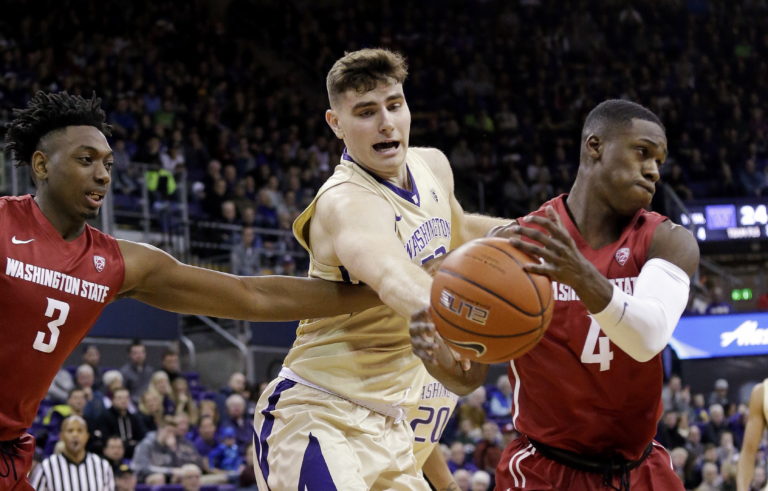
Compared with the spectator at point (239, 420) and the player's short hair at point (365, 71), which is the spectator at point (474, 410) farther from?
the player's short hair at point (365, 71)

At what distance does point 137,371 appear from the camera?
11492 mm

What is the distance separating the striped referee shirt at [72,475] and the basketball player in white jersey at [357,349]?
4709mm

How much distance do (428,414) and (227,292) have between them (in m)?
1.02

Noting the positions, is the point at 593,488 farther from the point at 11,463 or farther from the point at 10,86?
the point at 10,86

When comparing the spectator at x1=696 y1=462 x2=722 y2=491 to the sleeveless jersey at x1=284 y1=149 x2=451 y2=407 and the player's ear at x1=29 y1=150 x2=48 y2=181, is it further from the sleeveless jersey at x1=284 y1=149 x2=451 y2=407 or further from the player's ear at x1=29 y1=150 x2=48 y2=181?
the player's ear at x1=29 y1=150 x2=48 y2=181

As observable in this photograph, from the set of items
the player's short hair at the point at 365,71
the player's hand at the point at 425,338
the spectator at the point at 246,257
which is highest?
the spectator at the point at 246,257

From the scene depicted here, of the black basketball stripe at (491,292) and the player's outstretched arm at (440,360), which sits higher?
the black basketball stripe at (491,292)

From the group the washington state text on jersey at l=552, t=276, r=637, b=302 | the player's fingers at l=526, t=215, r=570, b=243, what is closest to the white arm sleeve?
the washington state text on jersey at l=552, t=276, r=637, b=302

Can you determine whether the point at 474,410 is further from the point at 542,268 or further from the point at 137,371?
the point at 542,268

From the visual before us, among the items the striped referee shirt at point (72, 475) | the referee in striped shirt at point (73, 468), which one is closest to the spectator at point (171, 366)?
the referee in striped shirt at point (73, 468)

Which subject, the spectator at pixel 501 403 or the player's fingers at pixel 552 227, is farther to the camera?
the spectator at pixel 501 403

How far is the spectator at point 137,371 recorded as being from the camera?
11.4 metres

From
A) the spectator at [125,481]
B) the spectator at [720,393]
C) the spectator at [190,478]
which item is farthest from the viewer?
the spectator at [720,393]

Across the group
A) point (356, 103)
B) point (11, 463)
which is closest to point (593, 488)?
point (356, 103)
